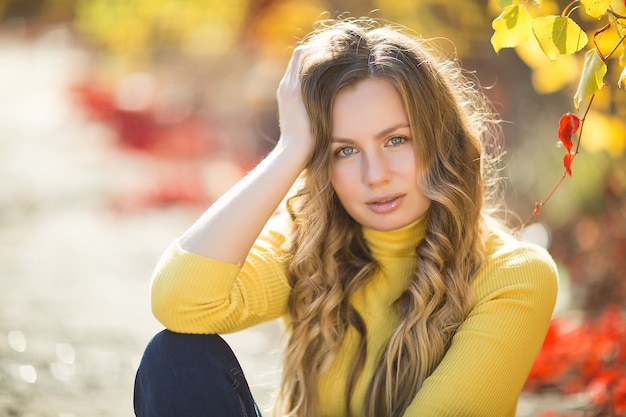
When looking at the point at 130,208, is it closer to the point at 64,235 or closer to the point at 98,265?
the point at 64,235

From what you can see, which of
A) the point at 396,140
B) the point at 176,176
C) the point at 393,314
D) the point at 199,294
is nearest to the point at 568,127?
the point at 396,140

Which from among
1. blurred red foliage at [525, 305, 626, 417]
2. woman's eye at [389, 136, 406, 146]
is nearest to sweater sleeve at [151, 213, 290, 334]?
woman's eye at [389, 136, 406, 146]

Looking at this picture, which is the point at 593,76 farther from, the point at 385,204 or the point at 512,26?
the point at 385,204

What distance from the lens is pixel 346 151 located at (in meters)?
2.23

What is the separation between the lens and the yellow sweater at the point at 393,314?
1984 mm

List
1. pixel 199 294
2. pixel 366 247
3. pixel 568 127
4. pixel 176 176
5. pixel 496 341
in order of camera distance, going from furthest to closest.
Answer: pixel 176 176, pixel 366 247, pixel 199 294, pixel 496 341, pixel 568 127

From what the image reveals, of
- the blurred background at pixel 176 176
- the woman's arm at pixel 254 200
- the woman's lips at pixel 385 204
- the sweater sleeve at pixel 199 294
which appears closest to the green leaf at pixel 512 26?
the woman's lips at pixel 385 204

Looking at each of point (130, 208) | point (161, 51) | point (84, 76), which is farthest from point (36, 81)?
point (130, 208)

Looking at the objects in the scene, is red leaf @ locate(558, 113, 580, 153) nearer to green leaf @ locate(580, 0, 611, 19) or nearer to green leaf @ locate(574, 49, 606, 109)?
green leaf @ locate(574, 49, 606, 109)

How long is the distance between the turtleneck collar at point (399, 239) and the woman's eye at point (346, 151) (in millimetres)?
254

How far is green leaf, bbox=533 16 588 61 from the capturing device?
167 centimetres

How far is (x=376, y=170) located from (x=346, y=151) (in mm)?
137

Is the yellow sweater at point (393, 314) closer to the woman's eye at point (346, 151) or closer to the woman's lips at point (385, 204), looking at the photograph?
the woman's lips at point (385, 204)

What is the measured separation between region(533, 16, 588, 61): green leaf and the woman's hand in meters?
0.74
